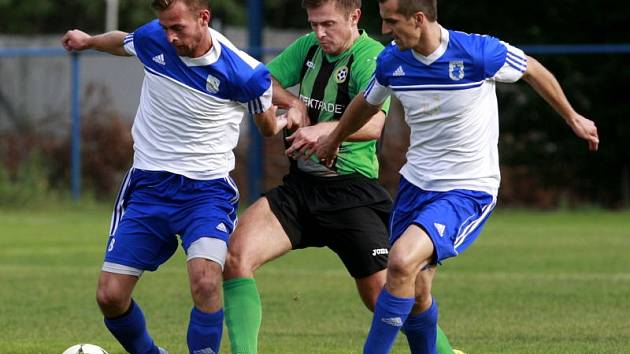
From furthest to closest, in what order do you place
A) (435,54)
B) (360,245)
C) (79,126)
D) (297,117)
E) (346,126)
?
(79,126)
(360,245)
(297,117)
(346,126)
(435,54)

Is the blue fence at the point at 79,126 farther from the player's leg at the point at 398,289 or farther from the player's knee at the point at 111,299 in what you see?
the player's leg at the point at 398,289

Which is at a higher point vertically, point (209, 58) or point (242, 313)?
point (209, 58)

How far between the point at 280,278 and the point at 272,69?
4.84 m

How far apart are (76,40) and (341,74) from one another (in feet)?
4.72

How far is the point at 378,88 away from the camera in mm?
6516

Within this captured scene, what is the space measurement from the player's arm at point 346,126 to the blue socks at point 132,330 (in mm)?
1262

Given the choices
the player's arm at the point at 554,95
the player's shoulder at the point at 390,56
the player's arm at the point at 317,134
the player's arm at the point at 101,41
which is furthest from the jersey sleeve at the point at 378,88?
the player's arm at the point at 101,41

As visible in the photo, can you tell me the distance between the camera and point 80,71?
22125 millimetres

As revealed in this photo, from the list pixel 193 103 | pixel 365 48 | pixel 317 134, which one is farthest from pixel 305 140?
pixel 365 48

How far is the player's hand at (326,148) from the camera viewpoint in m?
6.73

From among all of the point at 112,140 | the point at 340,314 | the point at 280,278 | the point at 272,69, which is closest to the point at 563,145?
the point at 112,140

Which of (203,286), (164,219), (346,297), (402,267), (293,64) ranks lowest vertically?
(346,297)

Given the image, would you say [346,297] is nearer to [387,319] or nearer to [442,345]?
[442,345]

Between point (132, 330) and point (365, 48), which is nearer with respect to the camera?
point (132, 330)
